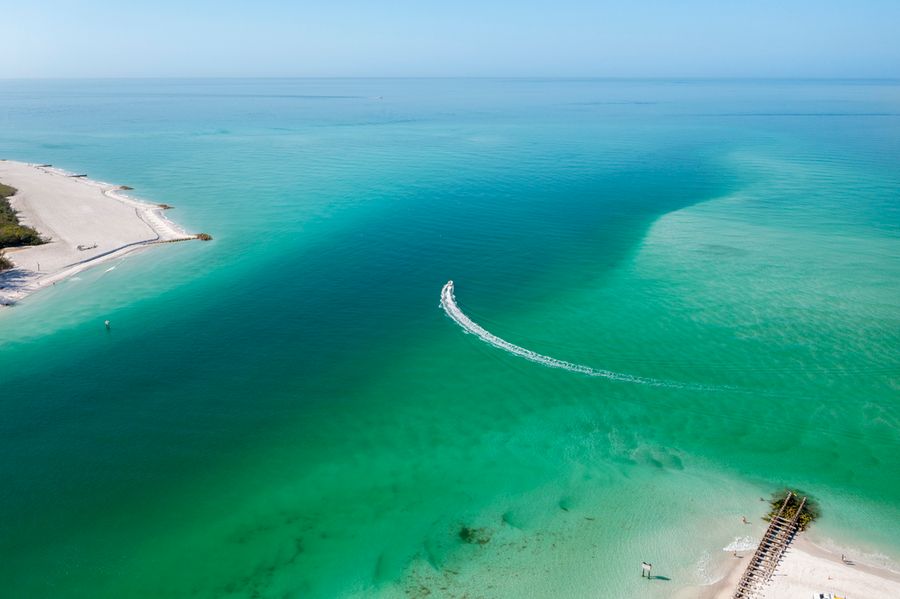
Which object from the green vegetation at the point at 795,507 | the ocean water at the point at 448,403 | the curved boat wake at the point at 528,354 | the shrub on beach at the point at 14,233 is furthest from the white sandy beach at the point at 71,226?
the green vegetation at the point at 795,507

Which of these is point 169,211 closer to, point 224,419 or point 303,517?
point 224,419

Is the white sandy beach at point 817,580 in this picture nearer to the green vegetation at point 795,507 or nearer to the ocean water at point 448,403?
the ocean water at point 448,403

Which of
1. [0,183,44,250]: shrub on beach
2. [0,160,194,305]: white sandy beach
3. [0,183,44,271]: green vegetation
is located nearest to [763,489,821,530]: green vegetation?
[0,160,194,305]: white sandy beach

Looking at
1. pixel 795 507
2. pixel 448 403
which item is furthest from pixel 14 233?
pixel 795 507

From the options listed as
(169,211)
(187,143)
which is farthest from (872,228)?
Result: (187,143)

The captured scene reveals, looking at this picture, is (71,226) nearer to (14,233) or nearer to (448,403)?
(14,233)

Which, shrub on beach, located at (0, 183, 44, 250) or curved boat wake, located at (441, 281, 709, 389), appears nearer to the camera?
curved boat wake, located at (441, 281, 709, 389)

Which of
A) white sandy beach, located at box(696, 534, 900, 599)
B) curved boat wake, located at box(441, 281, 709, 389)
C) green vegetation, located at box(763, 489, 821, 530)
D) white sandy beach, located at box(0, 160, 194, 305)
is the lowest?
white sandy beach, located at box(696, 534, 900, 599)

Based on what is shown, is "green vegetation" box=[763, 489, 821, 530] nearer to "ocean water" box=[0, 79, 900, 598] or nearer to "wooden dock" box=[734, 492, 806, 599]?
"wooden dock" box=[734, 492, 806, 599]
